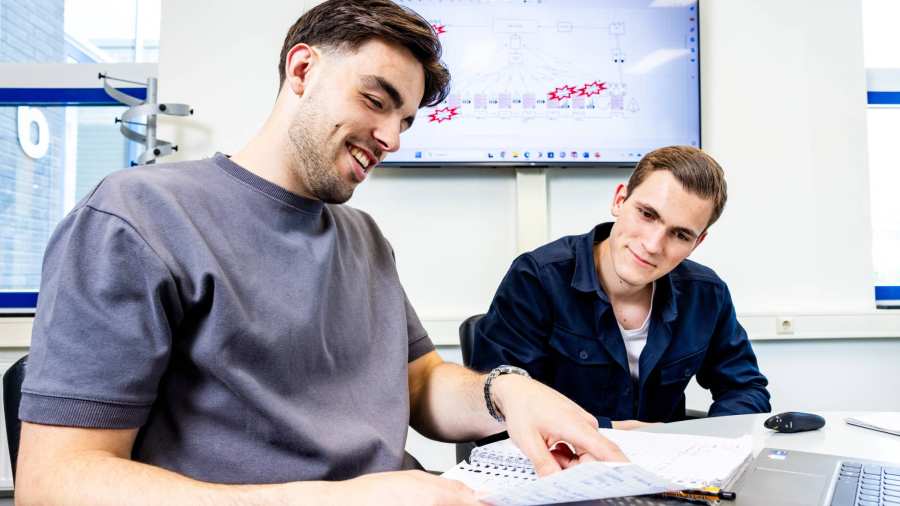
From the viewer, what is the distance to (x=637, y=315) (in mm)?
1423

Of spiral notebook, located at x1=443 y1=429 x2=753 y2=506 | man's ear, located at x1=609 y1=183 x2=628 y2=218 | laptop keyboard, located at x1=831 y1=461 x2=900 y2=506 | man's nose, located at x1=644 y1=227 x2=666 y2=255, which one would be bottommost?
laptop keyboard, located at x1=831 y1=461 x2=900 y2=506

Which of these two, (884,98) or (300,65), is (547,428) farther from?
(884,98)

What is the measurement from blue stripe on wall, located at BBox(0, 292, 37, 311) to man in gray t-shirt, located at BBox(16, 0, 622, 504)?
1.74 meters

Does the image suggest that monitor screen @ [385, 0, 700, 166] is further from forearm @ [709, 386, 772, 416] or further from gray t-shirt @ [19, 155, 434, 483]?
gray t-shirt @ [19, 155, 434, 483]

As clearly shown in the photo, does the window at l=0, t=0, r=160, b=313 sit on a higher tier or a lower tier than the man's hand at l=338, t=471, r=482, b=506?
higher

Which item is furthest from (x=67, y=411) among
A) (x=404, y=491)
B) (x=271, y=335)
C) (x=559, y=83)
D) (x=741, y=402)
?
(x=559, y=83)

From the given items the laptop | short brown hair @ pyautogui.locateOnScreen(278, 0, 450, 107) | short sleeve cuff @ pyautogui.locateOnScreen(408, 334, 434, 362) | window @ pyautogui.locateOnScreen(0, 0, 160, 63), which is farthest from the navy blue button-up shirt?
window @ pyautogui.locateOnScreen(0, 0, 160, 63)

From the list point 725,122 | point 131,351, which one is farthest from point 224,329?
point 725,122

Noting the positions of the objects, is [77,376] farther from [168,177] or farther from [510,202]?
[510,202]

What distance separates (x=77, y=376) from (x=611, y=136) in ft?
5.73

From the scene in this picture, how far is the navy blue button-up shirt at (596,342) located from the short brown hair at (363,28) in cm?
64

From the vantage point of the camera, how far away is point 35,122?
85.5 inches

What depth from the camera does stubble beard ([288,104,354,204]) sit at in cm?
84

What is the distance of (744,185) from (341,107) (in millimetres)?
1674
